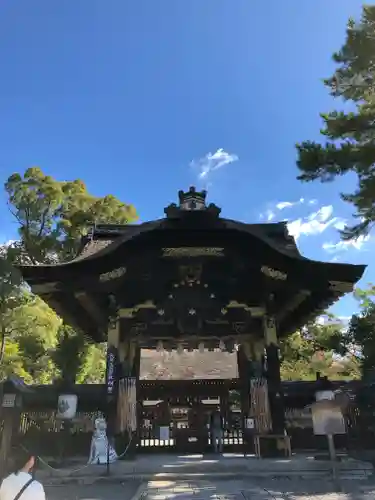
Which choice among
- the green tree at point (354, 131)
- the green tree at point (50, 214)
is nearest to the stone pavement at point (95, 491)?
the green tree at point (354, 131)

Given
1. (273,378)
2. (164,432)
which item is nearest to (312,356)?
(164,432)

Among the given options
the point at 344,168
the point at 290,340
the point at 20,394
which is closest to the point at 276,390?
the point at 20,394

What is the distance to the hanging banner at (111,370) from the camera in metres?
9.95

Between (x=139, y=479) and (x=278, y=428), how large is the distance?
392cm

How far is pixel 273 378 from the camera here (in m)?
10.4

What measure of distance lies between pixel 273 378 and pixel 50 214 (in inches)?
906

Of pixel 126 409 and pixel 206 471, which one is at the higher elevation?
pixel 126 409

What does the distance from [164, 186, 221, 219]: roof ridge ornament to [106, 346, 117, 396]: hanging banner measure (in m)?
3.69

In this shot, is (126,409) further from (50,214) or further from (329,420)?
(50,214)

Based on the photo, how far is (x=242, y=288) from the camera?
1103 cm

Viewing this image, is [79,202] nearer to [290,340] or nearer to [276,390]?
[290,340]

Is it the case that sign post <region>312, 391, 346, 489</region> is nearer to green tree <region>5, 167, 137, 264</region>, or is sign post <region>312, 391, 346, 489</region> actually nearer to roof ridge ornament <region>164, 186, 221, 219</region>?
roof ridge ornament <region>164, 186, 221, 219</region>

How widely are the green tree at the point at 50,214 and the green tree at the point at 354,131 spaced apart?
57.1ft

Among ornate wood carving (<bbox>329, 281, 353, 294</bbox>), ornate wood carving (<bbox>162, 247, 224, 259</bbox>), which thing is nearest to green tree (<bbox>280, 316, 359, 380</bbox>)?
ornate wood carving (<bbox>329, 281, 353, 294</bbox>)
